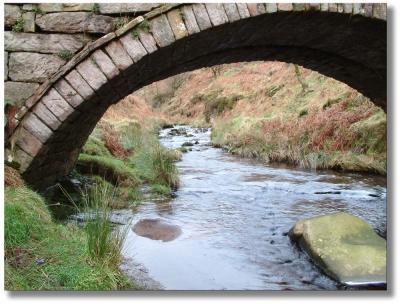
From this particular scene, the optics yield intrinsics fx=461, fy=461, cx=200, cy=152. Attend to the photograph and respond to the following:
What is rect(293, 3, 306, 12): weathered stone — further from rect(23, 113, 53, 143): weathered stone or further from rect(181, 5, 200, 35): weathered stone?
rect(23, 113, 53, 143): weathered stone

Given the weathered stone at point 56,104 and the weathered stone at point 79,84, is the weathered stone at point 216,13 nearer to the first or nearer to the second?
the weathered stone at point 79,84

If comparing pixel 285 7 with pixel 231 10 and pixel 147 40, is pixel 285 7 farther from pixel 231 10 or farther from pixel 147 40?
pixel 147 40

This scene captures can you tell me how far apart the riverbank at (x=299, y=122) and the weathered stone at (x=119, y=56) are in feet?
17.1

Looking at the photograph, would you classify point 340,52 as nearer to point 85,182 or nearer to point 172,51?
point 172,51

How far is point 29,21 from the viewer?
3.39 m

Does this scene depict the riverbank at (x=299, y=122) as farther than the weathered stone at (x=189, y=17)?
Yes

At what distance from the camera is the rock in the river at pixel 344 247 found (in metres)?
3.38

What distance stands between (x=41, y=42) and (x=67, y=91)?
43cm

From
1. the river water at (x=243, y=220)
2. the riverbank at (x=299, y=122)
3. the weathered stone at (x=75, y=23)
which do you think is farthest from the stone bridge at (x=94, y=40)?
the riverbank at (x=299, y=122)

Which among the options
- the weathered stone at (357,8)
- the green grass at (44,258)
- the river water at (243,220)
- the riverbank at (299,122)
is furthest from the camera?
the riverbank at (299,122)

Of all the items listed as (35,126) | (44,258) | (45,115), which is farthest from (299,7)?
(44,258)

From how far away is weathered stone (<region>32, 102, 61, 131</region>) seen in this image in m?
3.33

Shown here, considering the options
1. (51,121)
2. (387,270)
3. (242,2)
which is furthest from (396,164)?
(51,121)

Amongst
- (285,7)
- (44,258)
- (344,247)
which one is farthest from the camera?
(344,247)
